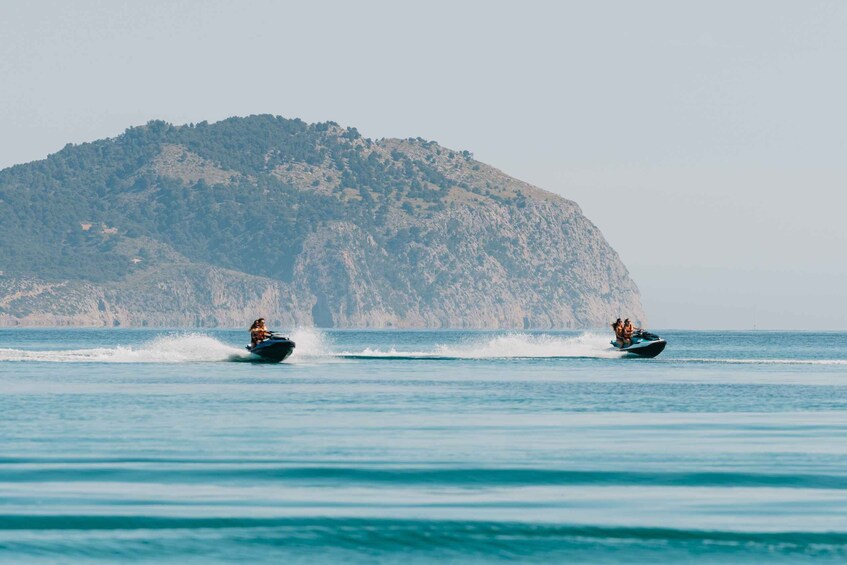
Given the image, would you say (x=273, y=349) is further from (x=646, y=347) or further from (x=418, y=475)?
(x=418, y=475)

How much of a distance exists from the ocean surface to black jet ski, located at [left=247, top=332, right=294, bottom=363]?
22790mm

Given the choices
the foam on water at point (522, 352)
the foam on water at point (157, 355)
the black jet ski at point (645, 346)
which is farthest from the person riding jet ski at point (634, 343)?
the foam on water at point (157, 355)

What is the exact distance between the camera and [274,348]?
8675 cm

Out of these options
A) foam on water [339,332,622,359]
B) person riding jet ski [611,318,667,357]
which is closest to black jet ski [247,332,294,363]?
foam on water [339,332,622,359]

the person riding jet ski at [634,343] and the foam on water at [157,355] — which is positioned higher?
the person riding jet ski at [634,343]

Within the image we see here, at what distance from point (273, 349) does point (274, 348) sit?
0.24 feet

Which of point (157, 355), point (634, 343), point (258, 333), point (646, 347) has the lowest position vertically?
point (157, 355)

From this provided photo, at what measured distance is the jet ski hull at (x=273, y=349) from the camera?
86.4 m

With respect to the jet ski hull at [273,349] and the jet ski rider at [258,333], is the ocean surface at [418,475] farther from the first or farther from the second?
the jet ski rider at [258,333]

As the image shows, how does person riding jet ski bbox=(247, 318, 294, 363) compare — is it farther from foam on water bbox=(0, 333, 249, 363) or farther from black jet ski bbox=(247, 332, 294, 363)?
foam on water bbox=(0, 333, 249, 363)

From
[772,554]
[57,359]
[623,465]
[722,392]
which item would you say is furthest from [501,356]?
[772,554]

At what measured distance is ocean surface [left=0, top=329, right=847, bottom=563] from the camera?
2422 centimetres

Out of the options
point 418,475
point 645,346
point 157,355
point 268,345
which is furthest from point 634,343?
point 418,475

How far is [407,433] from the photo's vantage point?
137ft
